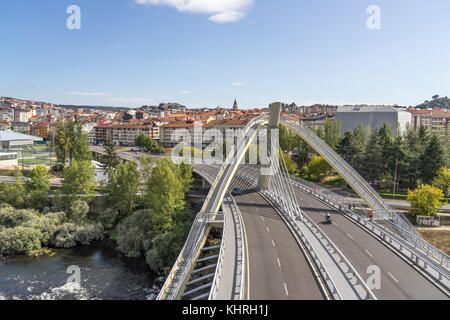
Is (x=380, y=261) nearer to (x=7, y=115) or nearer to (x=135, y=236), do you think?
(x=135, y=236)

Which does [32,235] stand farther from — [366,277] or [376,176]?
[376,176]

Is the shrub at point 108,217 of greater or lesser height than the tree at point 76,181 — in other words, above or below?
below

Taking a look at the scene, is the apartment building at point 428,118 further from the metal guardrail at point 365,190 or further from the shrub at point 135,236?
the shrub at point 135,236

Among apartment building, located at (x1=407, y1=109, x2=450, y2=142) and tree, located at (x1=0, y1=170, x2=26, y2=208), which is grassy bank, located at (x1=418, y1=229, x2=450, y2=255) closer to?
tree, located at (x1=0, y1=170, x2=26, y2=208)

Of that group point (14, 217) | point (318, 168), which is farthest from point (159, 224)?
point (318, 168)

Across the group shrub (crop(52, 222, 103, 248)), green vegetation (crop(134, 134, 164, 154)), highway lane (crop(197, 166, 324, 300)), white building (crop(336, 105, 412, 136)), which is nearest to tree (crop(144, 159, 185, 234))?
shrub (crop(52, 222, 103, 248))

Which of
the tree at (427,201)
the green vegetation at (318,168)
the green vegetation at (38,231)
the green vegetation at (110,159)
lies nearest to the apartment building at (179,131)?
the green vegetation at (110,159)

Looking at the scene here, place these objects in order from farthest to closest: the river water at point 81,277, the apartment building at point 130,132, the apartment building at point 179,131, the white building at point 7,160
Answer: the apartment building at point 130,132, the apartment building at point 179,131, the white building at point 7,160, the river water at point 81,277
